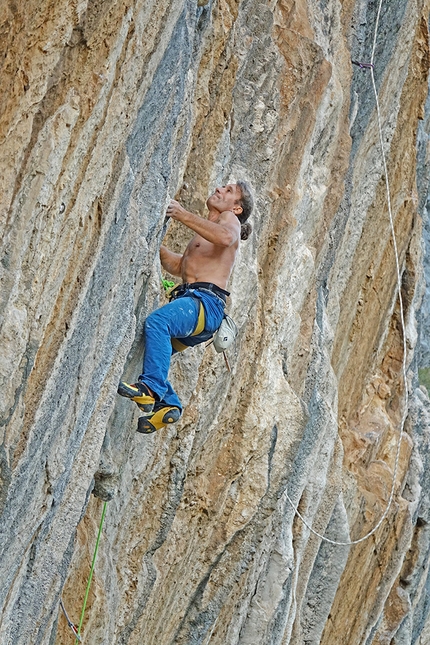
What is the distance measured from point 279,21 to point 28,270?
6.17 metres

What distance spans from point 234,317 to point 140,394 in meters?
2.96

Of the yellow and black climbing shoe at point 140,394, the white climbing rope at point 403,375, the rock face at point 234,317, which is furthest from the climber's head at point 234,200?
the white climbing rope at point 403,375

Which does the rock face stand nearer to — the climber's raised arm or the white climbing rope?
the white climbing rope

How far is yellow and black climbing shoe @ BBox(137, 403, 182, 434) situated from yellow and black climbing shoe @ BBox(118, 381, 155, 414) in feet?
0.38

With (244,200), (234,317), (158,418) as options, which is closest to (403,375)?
(234,317)

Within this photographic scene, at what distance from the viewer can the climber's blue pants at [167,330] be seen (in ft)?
26.3

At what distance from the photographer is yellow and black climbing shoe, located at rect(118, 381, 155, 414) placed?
311 inches

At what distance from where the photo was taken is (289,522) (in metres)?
12.9

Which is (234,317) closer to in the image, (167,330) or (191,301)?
(191,301)

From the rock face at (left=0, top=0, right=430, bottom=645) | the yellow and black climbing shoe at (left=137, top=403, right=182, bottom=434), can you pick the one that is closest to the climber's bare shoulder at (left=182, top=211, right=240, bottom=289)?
the rock face at (left=0, top=0, right=430, bottom=645)

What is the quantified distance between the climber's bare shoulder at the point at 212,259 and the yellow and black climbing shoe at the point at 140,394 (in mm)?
1149

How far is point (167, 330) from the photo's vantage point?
8.27 m

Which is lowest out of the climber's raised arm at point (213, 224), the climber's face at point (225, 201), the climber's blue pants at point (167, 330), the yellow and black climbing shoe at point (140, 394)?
the yellow and black climbing shoe at point (140, 394)

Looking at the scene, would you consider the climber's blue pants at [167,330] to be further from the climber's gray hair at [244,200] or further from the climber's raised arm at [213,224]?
the climber's gray hair at [244,200]
